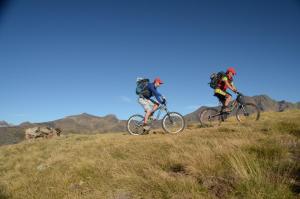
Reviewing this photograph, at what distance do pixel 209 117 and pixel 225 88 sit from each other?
224cm

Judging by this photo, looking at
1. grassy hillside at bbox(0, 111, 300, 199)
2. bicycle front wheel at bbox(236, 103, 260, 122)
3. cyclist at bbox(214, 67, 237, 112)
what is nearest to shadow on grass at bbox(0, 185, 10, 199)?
grassy hillside at bbox(0, 111, 300, 199)

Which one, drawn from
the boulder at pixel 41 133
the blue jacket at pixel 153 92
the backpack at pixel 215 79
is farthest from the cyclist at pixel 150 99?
the boulder at pixel 41 133

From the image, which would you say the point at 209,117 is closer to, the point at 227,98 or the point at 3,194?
the point at 227,98

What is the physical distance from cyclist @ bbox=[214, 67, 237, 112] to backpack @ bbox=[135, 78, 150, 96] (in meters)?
3.86

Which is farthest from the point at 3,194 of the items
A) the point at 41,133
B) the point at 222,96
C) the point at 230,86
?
the point at 41,133

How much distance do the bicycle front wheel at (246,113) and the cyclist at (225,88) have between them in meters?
0.82

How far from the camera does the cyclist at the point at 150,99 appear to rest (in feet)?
53.5

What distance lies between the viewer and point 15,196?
8211 millimetres

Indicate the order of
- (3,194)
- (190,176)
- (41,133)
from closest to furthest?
1. (190,176)
2. (3,194)
3. (41,133)

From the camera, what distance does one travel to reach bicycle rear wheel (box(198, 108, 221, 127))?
18062mm

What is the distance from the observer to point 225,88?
1692 centimetres

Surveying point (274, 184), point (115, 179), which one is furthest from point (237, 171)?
point (115, 179)

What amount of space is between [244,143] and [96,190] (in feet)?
12.2

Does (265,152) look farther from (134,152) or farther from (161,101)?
(161,101)
